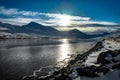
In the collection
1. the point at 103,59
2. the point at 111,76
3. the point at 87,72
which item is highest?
the point at 103,59

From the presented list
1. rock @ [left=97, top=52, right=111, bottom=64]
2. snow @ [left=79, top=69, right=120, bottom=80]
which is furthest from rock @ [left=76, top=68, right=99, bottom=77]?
rock @ [left=97, top=52, right=111, bottom=64]

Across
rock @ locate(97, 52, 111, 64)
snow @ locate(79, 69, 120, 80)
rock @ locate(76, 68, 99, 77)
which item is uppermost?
rock @ locate(97, 52, 111, 64)

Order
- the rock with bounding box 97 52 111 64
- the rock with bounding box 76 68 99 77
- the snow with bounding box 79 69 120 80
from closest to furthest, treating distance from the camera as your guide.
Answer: the snow with bounding box 79 69 120 80, the rock with bounding box 76 68 99 77, the rock with bounding box 97 52 111 64

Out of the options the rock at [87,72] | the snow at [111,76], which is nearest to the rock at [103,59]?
the snow at [111,76]

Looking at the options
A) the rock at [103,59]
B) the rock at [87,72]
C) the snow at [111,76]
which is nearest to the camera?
the snow at [111,76]

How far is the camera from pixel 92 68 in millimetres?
55469

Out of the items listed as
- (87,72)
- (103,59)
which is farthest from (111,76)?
(103,59)

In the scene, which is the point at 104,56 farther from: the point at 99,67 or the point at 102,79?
the point at 102,79

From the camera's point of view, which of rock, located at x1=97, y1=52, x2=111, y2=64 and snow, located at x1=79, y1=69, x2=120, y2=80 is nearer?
snow, located at x1=79, y1=69, x2=120, y2=80

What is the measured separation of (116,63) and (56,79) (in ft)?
57.4

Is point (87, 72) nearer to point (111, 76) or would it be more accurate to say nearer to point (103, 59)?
point (111, 76)

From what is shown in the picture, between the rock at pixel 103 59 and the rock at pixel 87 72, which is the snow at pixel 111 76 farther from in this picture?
the rock at pixel 103 59

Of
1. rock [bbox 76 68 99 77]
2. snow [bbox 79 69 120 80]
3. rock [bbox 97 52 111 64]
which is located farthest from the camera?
rock [bbox 97 52 111 64]

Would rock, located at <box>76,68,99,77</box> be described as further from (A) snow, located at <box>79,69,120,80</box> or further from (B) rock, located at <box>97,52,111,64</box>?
(B) rock, located at <box>97,52,111,64</box>
